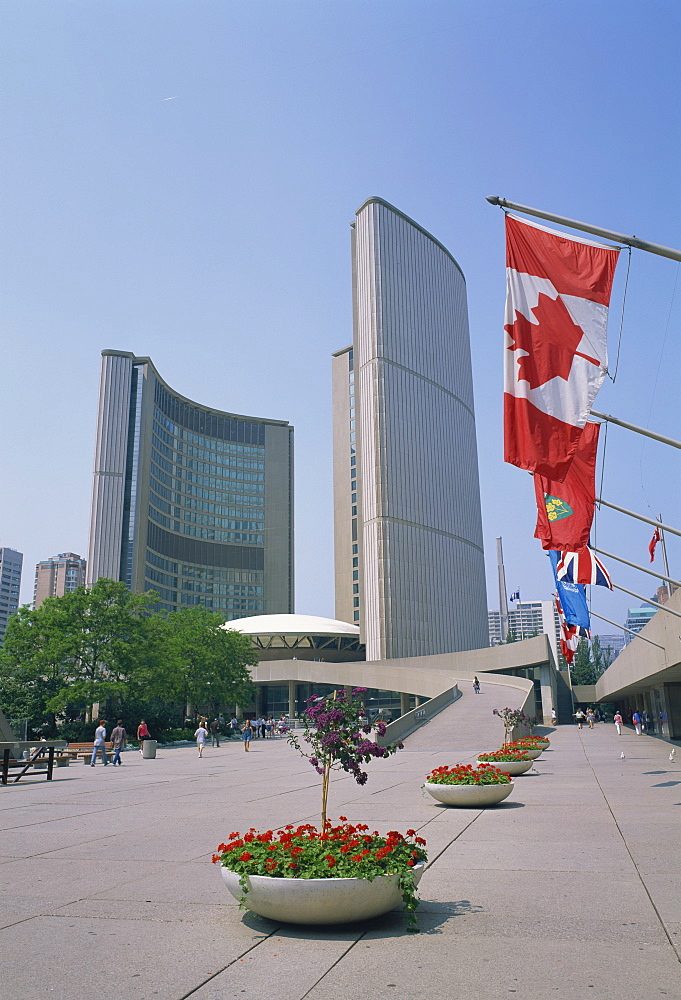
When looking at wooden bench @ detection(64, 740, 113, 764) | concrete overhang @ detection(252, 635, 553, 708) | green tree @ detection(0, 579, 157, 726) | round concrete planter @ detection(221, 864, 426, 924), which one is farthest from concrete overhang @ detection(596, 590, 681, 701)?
green tree @ detection(0, 579, 157, 726)

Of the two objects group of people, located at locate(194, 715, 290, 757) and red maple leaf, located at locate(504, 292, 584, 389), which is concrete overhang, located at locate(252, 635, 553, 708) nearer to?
group of people, located at locate(194, 715, 290, 757)

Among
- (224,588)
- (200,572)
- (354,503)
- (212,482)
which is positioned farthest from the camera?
(212,482)

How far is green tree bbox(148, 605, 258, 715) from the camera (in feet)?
174

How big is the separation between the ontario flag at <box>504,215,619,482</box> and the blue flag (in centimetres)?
1505

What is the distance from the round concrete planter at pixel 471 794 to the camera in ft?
48.0

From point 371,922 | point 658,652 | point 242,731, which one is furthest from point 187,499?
point 371,922

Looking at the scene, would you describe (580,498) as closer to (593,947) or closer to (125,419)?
(593,947)

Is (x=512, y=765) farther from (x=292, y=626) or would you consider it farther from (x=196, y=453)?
(x=196, y=453)

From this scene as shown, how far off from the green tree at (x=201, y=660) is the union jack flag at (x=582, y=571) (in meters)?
31.0

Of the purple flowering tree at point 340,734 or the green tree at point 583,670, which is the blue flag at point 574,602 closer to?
the purple flowering tree at point 340,734

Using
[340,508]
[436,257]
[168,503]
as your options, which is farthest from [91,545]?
[436,257]

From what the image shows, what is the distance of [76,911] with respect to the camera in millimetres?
7285

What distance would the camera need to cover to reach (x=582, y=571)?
2581 cm

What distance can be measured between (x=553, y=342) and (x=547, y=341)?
0.31ft
